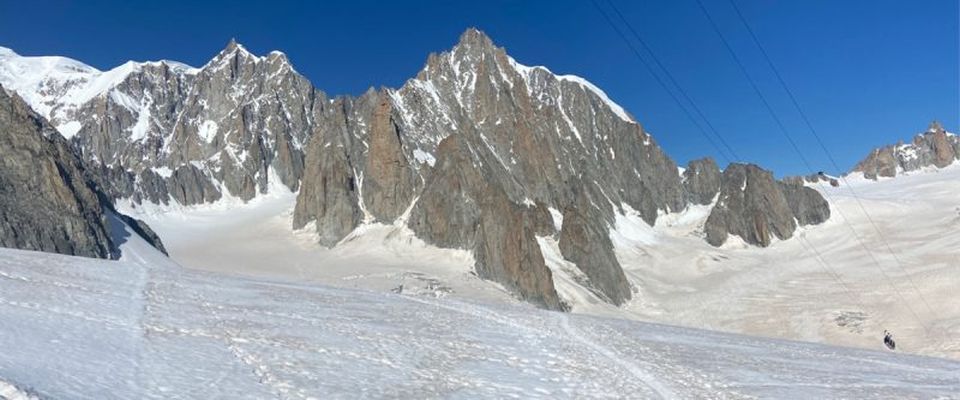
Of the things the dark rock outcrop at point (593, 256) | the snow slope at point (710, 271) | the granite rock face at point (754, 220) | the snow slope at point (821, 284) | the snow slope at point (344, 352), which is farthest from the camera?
the granite rock face at point (754, 220)

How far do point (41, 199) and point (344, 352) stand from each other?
258ft

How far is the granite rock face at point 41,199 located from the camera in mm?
75500

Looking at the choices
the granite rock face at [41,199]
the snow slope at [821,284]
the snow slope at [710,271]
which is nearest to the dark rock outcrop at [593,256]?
the snow slope at [710,271]

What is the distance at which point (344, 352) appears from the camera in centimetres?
1797

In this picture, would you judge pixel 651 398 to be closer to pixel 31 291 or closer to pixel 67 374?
pixel 67 374

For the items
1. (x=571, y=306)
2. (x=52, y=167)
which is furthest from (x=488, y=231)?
(x=52, y=167)

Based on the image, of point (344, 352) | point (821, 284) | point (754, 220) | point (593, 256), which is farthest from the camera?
point (754, 220)

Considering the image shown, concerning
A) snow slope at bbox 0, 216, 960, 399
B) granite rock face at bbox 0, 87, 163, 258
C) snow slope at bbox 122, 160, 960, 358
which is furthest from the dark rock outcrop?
snow slope at bbox 0, 216, 960, 399

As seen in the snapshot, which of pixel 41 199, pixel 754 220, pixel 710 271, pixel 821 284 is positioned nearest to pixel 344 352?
pixel 41 199

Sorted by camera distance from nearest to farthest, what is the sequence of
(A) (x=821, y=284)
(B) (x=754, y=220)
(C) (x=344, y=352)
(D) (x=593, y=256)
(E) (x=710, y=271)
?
(C) (x=344, y=352), (D) (x=593, y=256), (A) (x=821, y=284), (E) (x=710, y=271), (B) (x=754, y=220)

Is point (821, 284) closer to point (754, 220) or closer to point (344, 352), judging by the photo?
point (754, 220)

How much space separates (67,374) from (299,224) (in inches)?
6306

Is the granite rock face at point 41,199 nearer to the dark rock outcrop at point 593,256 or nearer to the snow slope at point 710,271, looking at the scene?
the snow slope at point 710,271

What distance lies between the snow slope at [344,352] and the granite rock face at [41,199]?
5279 centimetres
